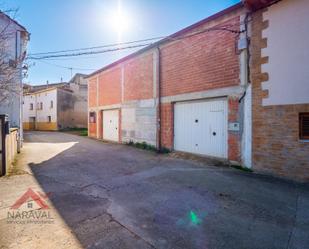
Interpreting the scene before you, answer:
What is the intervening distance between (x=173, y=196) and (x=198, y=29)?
6933mm

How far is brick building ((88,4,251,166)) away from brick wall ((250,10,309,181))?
36cm

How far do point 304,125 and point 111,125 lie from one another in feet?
41.3

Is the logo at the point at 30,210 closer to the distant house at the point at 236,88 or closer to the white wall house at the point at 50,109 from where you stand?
the distant house at the point at 236,88

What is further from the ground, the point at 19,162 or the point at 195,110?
the point at 195,110

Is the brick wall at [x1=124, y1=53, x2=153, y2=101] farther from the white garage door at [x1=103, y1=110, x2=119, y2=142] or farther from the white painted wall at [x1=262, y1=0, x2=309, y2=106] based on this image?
the white painted wall at [x1=262, y1=0, x2=309, y2=106]

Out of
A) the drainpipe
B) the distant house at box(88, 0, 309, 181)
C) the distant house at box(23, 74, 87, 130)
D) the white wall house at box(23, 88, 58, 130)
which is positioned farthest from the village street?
the white wall house at box(23, 88, 58, 130)

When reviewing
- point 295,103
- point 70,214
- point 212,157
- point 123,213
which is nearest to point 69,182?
point 70,214

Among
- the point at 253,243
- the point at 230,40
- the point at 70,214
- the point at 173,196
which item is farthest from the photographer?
the point at 230,40

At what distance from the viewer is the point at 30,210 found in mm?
4117

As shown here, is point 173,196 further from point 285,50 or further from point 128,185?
point 285,50

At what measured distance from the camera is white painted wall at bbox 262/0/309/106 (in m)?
5.88

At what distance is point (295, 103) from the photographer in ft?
19.7

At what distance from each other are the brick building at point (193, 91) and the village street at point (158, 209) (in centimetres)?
180

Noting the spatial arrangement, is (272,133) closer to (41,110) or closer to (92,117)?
(92,117)
